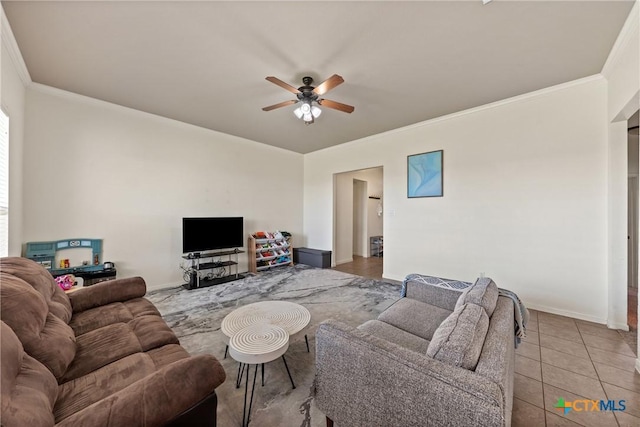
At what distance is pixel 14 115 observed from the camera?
2582mm

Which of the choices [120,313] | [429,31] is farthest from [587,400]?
[120,313]

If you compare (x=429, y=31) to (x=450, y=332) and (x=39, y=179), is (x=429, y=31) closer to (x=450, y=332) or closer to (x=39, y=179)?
(x=450, y=332)

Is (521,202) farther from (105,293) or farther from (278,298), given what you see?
(105,293)

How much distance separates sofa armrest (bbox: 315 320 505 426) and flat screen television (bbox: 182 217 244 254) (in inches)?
139

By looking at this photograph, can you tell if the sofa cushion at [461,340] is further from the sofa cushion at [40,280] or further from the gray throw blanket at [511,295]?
the sofa cushion at [40,280]

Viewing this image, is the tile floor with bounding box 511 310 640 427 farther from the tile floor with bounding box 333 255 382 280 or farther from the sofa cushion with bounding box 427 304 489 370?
the tile floor with bounding box 333 255 382 280

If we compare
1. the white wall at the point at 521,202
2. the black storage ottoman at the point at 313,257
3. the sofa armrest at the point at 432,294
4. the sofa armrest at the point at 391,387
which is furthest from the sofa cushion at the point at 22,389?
the black storage ottoman at the point at 313,257

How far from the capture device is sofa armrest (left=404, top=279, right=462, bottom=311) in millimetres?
2191

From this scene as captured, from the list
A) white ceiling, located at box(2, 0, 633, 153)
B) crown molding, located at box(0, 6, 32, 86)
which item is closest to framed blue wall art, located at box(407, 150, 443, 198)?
white ceiling, located at box(2, 0, 633, 153)

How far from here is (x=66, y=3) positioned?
1.87 m

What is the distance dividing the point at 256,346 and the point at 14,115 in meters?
3.54

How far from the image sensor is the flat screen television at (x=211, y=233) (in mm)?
4109

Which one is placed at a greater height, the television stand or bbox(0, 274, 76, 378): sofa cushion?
bbox(0, 274, 76, 378): sofa cushion

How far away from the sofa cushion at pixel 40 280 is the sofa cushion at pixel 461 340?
7.35ft
